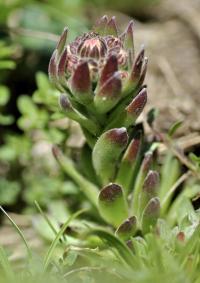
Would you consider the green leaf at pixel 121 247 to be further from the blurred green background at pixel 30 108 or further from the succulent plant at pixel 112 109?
the blurred green background at pixel 30 108

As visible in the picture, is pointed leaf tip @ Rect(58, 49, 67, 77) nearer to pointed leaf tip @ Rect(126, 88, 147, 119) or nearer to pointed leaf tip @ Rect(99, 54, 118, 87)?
pointed leaf tip @ Rect(99, 54, 118, 87)

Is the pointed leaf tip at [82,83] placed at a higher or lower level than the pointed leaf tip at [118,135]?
higher

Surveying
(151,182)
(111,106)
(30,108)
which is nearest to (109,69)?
(111,106)

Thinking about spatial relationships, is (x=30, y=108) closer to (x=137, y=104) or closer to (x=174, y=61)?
(x=137, y=104)

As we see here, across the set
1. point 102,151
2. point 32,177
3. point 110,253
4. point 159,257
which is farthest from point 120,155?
point 32,177

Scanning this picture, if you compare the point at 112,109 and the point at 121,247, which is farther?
the point at 112,109

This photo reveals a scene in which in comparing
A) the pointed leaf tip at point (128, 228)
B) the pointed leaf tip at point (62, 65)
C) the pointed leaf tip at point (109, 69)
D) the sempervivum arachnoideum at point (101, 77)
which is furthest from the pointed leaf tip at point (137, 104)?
the pointed leaf tip at point (128, 228)

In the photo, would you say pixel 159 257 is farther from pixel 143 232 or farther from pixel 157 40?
pixel 157 40

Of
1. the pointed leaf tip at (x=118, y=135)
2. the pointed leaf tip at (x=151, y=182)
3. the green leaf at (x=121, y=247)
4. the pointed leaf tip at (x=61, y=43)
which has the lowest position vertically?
the green leaf at (x=121, y=247)

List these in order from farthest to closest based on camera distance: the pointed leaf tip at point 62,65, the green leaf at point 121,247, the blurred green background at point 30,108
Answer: the blurred green background at point 30,108 → the pointed leaf tip at point 62,65 → the green leaf at point 121,247
